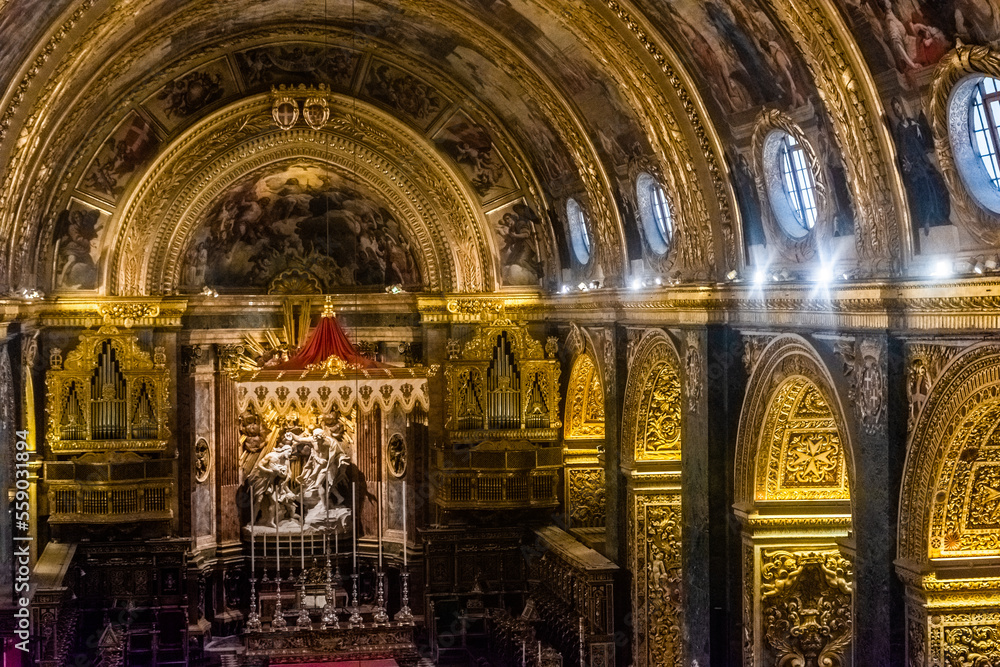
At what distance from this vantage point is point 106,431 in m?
25.8

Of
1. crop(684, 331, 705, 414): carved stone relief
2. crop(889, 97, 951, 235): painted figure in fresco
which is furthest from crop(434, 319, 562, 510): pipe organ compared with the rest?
crop(889, 97, 951, 235): painted figure in fresco

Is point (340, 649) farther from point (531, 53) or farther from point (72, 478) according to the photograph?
point (531, 53)

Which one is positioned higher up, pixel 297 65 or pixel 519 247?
pixel 297 65

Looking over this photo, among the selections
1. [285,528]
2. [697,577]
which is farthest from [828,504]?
[285,528]

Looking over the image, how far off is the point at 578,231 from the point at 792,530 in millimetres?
8548

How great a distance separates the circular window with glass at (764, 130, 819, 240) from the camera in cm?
1730

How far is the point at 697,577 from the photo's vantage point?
782 inches

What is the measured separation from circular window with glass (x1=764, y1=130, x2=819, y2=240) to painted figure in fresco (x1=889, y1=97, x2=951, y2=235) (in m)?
2.24

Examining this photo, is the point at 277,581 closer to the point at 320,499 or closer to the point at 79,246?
the point at 320,499

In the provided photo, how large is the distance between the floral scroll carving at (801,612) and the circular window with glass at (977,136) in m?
6.85

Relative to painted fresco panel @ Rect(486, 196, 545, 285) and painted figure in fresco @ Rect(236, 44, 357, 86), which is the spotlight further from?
painted figure in fresco @ Rect(236, 44, 357, 86)

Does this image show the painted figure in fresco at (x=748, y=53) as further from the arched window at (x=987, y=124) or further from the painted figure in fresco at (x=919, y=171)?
the arched window at (x=987, y=124)

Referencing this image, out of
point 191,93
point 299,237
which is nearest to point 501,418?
point 299,237

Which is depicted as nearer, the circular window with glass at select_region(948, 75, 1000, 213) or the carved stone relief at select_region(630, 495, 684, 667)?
the circular window with glass at select_region(948, 75, 1000, 213)
